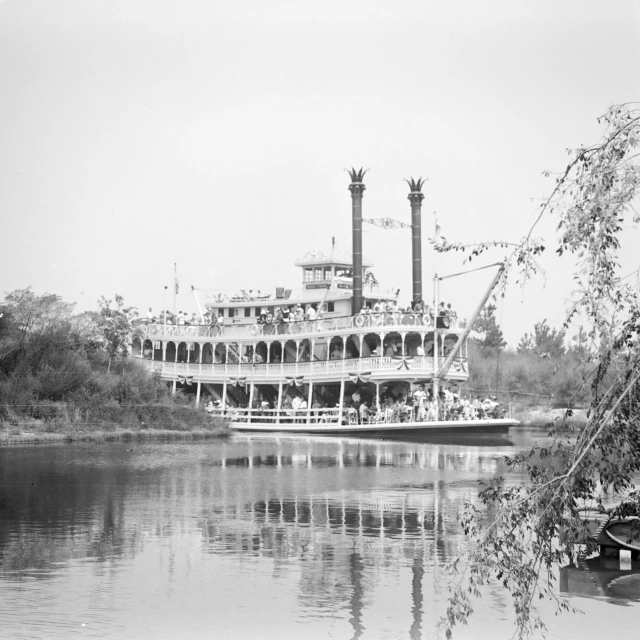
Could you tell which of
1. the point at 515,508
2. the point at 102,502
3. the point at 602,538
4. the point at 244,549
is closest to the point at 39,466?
the point at 102,502

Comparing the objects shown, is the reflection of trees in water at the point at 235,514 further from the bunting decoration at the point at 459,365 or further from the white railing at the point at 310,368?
the bunting decoration at the point at 459,365

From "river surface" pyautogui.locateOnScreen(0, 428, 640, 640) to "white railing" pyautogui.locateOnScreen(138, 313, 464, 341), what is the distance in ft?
47.3

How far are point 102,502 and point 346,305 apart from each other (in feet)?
81.0

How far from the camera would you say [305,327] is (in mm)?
40312

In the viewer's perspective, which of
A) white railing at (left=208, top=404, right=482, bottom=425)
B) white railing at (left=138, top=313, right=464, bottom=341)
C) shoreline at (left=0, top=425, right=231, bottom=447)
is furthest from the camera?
white railing at (left=138, top=313, right=464, bottom=341)

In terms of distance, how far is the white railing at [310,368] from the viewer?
36.8m

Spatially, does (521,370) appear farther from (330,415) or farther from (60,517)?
(60,517)

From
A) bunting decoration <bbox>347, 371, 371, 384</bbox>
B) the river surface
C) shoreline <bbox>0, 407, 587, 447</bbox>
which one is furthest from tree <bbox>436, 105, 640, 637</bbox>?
bunting decoration <bbox>347, 371, 371, 384</bbox>

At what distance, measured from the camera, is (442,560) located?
12.1 meters

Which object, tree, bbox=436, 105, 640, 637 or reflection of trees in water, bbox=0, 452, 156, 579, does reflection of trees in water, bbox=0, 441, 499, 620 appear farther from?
tree, bbox=436, 105, 640, 637

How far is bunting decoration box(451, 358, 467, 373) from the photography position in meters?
37.8

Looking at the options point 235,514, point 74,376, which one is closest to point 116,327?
point 74,376

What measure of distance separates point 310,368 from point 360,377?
295 centimetres

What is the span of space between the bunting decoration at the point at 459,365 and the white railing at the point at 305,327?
3.68 feet
